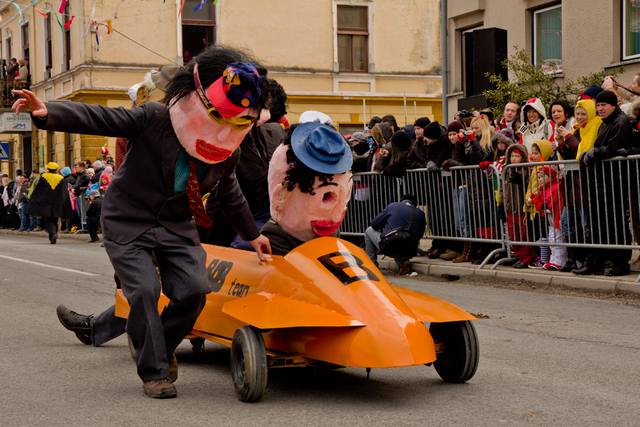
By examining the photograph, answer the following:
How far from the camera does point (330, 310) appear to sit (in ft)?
13.8

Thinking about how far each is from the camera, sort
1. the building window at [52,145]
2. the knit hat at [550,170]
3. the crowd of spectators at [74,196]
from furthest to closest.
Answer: the building window at [52,145]
the crowd of spectators at [74,196]
the knit hat at [550,170]

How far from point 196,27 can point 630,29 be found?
54.8ft

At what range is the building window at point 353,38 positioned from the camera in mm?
29484

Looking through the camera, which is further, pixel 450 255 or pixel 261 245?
pixel 450 255

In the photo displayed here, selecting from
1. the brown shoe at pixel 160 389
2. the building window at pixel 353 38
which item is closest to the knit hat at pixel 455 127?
the brown shoe at pixel 160 389

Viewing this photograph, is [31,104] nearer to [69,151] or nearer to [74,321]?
[74,321]

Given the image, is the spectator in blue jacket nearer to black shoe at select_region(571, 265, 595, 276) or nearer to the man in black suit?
black shoe at select_region(571, 265, 595, 276)

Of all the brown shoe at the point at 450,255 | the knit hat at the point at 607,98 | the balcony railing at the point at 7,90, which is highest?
the balcony railing at the point at 7,90

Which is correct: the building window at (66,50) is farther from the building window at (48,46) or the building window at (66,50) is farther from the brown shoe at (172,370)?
the brown shoe at (172,370)

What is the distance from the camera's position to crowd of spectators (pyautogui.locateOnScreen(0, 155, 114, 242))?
19.5 m

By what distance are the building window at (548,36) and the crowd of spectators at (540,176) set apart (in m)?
5.14

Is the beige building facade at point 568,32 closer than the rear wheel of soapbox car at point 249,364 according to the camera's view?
No

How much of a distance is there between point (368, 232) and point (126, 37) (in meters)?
18.5

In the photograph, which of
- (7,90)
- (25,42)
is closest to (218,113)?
(7,90)
